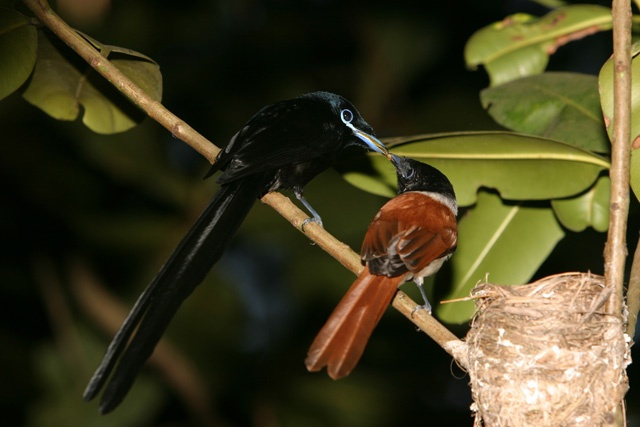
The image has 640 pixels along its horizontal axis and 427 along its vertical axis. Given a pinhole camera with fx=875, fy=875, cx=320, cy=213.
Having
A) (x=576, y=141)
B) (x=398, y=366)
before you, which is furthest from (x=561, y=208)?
(x=398, y=366)

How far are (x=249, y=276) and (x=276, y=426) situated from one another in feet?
4.68

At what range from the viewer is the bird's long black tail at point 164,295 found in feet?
9.24

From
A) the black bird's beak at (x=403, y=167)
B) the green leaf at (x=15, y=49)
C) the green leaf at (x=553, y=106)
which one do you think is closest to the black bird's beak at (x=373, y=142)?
the black bird's beak at (x=403, y=167)

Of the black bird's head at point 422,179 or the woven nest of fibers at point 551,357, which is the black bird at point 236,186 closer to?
the black bird's head at point 422,179

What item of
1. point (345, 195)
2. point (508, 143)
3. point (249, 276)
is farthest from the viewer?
point (249, 276)

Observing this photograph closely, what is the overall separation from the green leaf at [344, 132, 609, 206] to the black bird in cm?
19

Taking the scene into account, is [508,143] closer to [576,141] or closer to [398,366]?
[576,141]

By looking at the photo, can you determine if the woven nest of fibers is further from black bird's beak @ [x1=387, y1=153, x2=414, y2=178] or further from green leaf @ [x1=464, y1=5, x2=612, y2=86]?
green leaf @ [x1=464, y1=5, x2=612, y2=86]

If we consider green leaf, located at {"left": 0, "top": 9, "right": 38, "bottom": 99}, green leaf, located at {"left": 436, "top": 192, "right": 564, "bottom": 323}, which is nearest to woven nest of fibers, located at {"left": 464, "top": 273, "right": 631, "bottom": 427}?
green leaf, located at {"left": 436, "top": 192, "right": 564, "bottom": 323}

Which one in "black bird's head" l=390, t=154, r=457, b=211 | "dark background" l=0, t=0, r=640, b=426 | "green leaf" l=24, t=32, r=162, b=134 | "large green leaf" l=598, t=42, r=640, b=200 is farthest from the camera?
"dark background" l=0, t=0, r=640, b=426

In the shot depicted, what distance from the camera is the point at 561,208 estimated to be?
3.56m

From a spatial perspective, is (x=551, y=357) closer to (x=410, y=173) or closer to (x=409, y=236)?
(x=409, y=236)

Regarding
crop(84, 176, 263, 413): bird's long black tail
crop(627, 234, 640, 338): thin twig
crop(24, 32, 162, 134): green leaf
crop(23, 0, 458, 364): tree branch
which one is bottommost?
crop(84, 176, 263, 413): bird's long black tail

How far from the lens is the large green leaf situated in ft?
9.54
